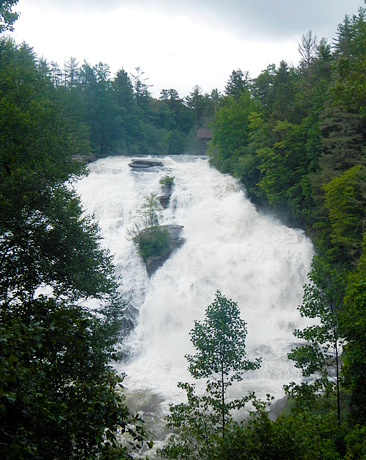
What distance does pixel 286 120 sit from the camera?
1196 inches

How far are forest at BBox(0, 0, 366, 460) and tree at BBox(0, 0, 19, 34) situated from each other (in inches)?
2.2

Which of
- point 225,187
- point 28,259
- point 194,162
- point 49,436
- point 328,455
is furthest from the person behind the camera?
point 194,162

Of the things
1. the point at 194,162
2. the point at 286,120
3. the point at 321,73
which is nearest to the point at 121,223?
the point at 286,120

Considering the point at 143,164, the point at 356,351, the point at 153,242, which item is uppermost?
the point at 143,164

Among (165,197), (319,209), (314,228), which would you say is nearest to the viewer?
(319,209)

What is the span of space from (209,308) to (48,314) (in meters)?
5.78

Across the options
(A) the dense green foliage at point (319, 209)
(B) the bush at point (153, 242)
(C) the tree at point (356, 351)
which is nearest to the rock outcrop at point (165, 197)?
(B) the bush at point (153, 242)

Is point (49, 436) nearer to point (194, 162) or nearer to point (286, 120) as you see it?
point (286, 120)

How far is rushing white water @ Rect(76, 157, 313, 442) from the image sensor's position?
62.5 ft

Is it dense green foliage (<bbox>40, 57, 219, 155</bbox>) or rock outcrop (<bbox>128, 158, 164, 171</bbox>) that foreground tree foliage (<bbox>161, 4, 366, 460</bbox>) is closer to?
rock outcrop (<bbox>128, 158, 164, 171</bbox>)

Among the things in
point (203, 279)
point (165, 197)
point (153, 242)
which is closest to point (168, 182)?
point (165, 197)

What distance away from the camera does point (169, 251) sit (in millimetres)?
27344

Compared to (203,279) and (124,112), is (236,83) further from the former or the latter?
(203,279)

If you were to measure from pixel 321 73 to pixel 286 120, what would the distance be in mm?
10682
